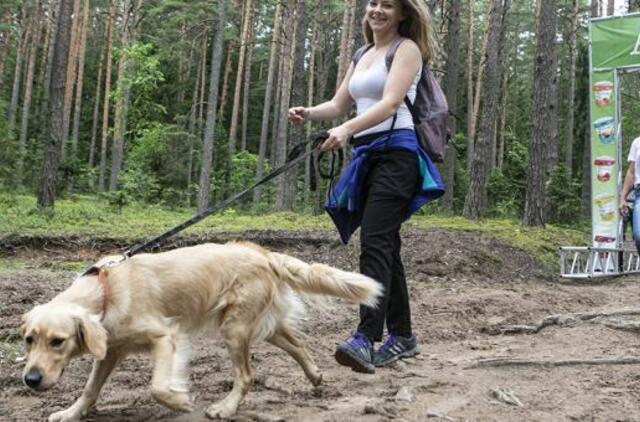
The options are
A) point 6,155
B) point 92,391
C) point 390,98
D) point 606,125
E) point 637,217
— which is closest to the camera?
point 92,391

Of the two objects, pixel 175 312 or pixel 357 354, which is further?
pixel 357 354

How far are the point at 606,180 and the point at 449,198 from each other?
9722 mm

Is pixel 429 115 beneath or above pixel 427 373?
above

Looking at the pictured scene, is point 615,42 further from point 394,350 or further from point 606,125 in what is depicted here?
point 394,350

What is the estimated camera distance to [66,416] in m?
3.08

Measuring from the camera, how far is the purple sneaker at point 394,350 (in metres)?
4.02

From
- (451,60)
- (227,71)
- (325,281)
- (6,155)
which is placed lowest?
(325,281)

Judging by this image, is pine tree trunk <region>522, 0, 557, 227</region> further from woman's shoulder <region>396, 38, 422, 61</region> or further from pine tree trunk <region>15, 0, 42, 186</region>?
pine tree trunk <region>15, 0, 42, 186</region>

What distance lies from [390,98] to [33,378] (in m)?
2.29

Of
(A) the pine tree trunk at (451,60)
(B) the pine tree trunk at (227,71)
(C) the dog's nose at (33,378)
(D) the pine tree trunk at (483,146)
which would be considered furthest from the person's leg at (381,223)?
(B) the pine tree trunk at (227,71)

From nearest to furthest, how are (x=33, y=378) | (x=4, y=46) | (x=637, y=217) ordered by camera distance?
1. (x=33, y=378)
2. (x=637, y=217)
3. (x=4, y=46)

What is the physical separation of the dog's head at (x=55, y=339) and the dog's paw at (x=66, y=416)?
17.0 inches

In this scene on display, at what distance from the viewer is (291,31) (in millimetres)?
24891

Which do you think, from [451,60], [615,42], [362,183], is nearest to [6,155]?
[451,60]
